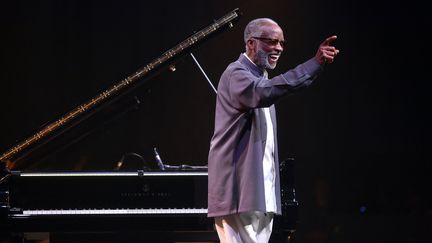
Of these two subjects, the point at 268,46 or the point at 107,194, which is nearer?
the point at 268,46

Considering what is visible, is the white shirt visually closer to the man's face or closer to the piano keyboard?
the man's face

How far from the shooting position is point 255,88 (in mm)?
2100

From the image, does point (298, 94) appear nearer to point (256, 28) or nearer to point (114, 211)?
point (114, 211)

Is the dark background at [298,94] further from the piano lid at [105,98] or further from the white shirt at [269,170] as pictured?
the white shirt at [269,170]

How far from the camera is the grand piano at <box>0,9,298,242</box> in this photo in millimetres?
3395

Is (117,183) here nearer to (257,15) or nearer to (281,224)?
(281,224)

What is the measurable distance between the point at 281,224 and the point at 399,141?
2621 millimetres

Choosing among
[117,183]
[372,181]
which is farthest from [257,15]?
[117,183]

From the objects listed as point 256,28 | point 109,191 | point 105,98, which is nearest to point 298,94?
point 105,98

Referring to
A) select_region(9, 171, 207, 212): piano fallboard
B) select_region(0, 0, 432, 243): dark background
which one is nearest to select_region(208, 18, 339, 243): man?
select_region(9, 171, 207, 212): piano fallboard

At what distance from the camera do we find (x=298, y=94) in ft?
17.9

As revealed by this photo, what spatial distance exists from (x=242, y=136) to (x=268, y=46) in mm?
345

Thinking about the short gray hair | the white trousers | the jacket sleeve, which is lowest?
the white trousers

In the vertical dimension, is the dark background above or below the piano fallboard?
above
